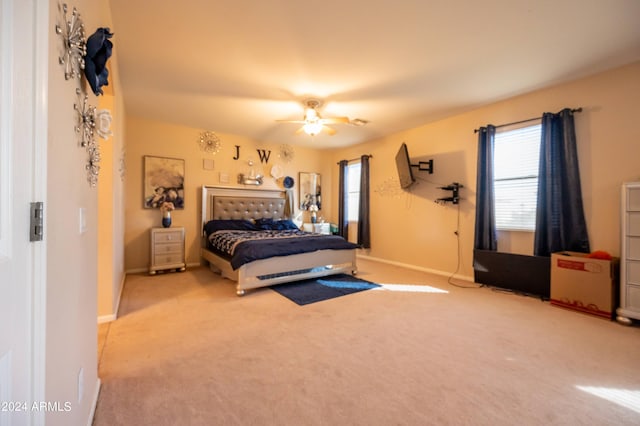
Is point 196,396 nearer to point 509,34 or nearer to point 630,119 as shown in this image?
point 509,34

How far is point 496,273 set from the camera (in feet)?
11.7

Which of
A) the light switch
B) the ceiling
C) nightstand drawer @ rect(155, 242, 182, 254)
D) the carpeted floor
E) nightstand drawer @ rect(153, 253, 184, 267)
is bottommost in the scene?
the carpeted floor

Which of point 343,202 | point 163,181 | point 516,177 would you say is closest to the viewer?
point 516,177

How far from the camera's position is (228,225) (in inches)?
188

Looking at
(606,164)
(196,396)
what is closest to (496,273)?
(606,164)

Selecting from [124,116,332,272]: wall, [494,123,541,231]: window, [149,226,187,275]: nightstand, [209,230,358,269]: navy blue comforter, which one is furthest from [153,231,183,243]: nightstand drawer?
[494,123,541,231]: window

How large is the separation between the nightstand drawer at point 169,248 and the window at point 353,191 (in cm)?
354

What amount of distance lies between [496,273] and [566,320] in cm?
100

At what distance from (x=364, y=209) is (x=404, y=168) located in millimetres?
1346

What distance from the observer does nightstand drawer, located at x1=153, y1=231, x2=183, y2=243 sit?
422cm

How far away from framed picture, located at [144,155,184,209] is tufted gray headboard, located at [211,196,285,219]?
633mm

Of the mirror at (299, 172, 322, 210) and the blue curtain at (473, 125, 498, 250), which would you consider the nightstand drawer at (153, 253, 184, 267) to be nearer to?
the mirror at (299, 172, 322, 210)

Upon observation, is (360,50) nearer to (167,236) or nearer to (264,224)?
(264,224)

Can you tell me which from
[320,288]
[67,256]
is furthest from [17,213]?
[320,288]
